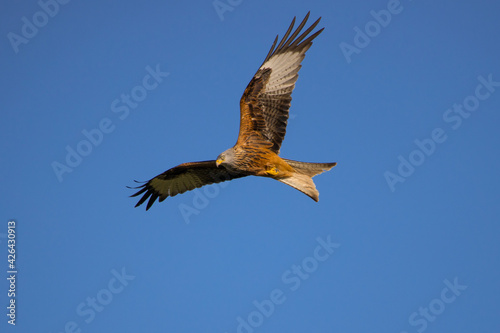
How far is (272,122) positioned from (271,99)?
1.30 ft

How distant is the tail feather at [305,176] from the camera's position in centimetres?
1452

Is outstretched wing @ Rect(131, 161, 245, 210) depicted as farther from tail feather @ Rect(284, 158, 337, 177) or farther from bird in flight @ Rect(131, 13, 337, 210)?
tail feather @ Rect(284, 158, 337, 177)

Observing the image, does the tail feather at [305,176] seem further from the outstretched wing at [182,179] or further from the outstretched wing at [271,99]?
the outstretched wing at [182,179]

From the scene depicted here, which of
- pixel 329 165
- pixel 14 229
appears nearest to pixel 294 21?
pixel 329 165

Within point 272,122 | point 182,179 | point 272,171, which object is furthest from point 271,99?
point 182,179

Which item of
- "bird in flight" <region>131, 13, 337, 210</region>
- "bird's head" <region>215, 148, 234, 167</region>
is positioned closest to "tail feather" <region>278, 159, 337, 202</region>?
"bird in flight" <region>131, 13, 337, 210</region>

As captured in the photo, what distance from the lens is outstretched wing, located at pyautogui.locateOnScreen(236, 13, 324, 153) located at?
14.8 metres

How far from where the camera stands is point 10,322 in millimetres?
16000

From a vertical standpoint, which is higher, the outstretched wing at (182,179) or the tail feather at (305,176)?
the outstretched wing at (182,179)

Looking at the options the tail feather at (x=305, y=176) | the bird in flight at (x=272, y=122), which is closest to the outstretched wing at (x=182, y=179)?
the bird in flight at (x=272, y=122)

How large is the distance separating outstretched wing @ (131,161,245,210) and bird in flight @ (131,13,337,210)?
1.62 feet

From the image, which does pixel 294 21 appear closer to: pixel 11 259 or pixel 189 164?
pixel 189 164

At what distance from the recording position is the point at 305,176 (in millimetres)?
14781

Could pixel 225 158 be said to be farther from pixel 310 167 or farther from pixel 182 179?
pixel 182 179
